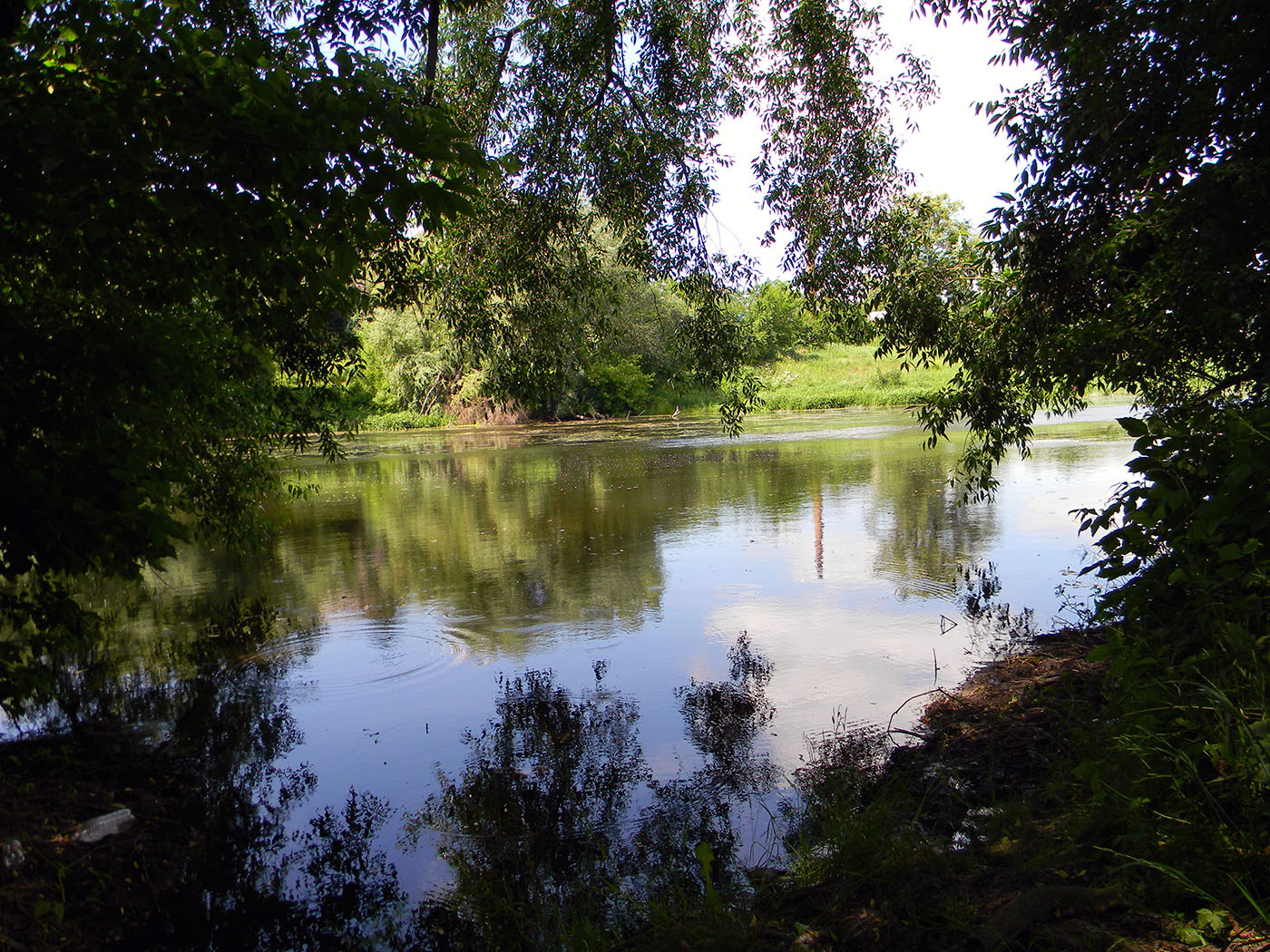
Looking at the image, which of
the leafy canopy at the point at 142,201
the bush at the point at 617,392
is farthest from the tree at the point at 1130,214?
the bush at the point at 617,392

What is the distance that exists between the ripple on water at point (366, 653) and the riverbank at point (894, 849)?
75.7 inches

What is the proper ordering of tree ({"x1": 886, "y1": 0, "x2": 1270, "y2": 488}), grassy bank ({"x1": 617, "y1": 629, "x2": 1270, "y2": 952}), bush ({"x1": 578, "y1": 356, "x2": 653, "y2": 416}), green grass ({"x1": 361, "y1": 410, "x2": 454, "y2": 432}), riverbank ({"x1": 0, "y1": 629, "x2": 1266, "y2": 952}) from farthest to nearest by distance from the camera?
bush ({"x1": 578, "y1": 356, "x2": 653, "y2": 416})
green grass ({"x1": 361, "y1": 410, "x2": 454, "y2": 432})
tree ({"x1": 886, "y1": 0, "x2": 1270, "y2": 488})
riverbank ({"x1": 0, "y1": 629, "x2": 1266, "y2": 952})
grassy bank ({"x1": 617, "y1": 629, "x2": 1270, "y2": 952})

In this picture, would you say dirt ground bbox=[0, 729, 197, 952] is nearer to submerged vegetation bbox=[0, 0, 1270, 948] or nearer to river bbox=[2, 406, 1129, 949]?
submerged vegetation bbox=[0, 0, 1270, 948]

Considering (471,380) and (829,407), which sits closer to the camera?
(471,380)

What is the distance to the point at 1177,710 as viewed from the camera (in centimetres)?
337

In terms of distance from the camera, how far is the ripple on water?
8469mm

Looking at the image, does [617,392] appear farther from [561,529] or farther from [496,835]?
[496,835]

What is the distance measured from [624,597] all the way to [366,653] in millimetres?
3248

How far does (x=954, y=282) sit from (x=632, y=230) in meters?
3.34

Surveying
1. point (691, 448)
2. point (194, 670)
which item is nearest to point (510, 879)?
point (194, 670)

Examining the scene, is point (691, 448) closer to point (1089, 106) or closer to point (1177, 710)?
point (1089, 106)

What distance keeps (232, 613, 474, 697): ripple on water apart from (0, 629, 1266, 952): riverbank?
6.31 feet

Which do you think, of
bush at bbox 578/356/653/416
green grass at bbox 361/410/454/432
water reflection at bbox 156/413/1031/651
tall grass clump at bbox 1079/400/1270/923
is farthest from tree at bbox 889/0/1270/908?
green grass at bbox 361/410/454/432

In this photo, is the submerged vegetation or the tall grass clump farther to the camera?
the submerged vegetation
